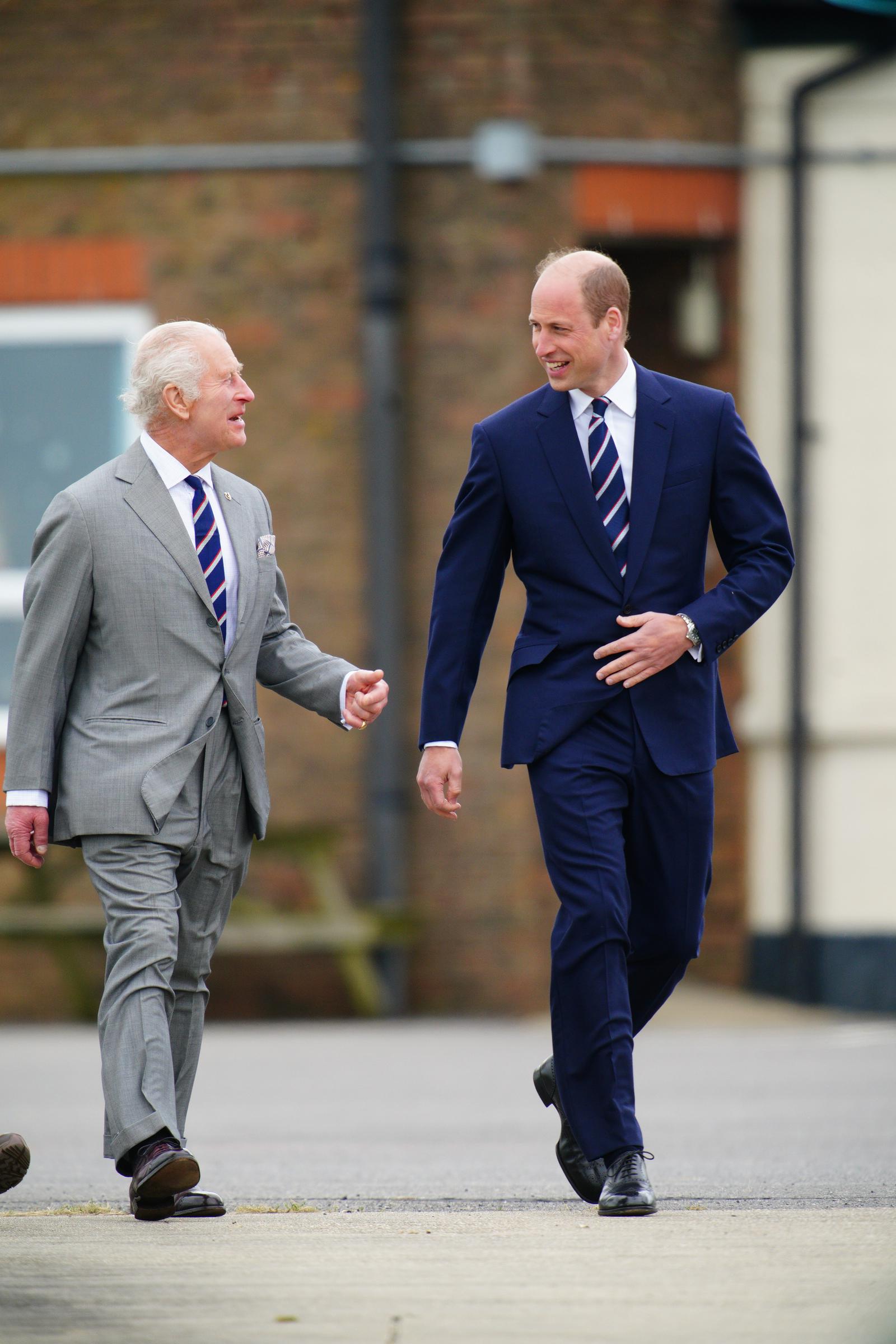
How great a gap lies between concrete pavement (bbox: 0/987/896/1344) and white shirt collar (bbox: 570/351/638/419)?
179 cm

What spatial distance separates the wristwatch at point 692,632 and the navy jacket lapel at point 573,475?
0.16 meters

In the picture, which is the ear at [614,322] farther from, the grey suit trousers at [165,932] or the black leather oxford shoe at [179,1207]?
the black leather oxford shoe at [179,1207]

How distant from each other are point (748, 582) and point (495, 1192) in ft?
5.51

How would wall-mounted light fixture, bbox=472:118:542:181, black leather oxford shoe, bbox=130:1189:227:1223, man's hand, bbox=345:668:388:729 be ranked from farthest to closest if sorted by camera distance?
wall-mounted light fixture, bbox=472:118:542:181 < man's hand, bbox=345:668:388:729 < black leather oxford shoe, bbox=130:1189:227:1223

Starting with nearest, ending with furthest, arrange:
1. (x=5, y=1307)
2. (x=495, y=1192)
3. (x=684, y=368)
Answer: (x=5, y=1307)
(x=495, y=1192)
(x=684, y=368)

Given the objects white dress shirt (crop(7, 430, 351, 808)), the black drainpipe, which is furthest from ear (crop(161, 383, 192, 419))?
the black drainpipe

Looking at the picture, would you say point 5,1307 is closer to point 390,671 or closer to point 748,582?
point 748,582

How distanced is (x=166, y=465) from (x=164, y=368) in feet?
0.73

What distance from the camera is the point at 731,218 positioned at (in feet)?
32.4

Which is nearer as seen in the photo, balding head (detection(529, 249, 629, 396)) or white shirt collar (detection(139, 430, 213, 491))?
balding head (detection(529, 249, 629, 396))

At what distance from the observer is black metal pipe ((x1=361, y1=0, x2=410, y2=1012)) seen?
9.40m

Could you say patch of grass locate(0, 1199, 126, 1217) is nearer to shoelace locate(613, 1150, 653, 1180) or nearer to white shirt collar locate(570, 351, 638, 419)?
shoelace locate(613, 1150, 653, 1180)

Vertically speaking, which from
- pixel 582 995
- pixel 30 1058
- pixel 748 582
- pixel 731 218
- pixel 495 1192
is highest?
pixel 731 218

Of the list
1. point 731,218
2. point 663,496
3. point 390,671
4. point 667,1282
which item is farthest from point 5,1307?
point 731,218
